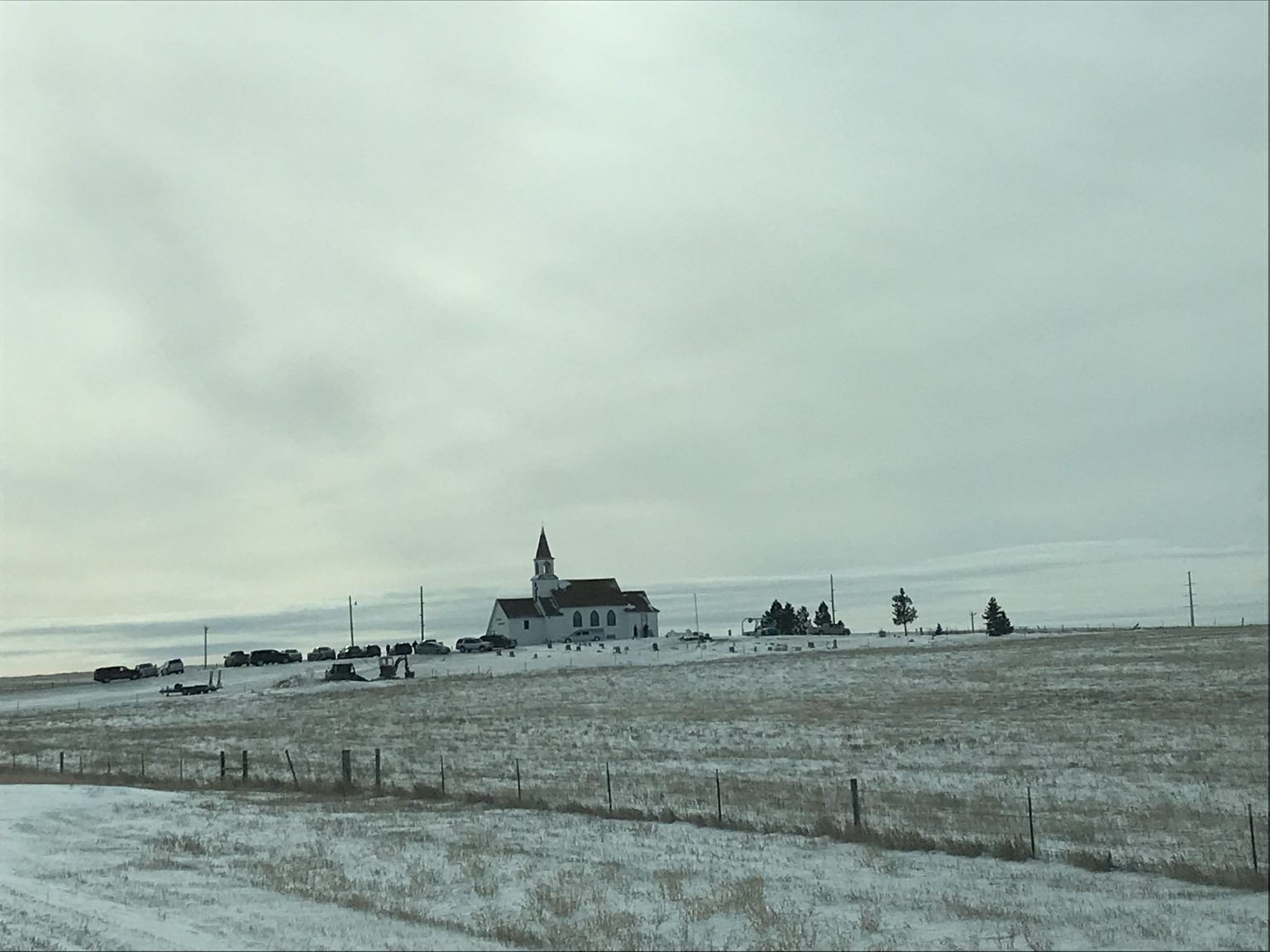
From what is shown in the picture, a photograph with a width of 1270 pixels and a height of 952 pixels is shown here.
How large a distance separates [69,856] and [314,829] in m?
5.34

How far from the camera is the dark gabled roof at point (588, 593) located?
157 meters

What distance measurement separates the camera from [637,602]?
162 meters

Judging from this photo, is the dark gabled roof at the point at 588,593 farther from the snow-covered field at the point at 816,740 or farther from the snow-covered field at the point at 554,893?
the snow-covered field at the point at 554,893

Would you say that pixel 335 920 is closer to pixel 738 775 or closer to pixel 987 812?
pixel 987 812

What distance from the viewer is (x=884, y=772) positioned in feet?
124

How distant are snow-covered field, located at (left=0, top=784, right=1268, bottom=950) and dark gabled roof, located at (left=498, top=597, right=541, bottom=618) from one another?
12161 centimetres

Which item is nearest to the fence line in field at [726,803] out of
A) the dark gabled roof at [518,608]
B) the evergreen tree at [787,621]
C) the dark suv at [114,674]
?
the dark suv at [114,674]

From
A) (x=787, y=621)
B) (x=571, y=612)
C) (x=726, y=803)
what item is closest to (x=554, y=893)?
(x=726, y=803)

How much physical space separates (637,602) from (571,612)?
1059 centimetres

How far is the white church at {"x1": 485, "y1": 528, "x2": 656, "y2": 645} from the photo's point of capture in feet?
502

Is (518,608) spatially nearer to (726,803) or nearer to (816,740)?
(816,740)

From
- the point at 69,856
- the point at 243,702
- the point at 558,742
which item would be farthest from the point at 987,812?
the point at 243,702

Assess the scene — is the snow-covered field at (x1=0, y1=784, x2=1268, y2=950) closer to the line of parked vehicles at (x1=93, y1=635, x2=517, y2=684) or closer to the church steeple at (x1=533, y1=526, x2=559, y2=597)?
the line of parked vehicles at (x1=93, y1=635, x2=517, y2=684)

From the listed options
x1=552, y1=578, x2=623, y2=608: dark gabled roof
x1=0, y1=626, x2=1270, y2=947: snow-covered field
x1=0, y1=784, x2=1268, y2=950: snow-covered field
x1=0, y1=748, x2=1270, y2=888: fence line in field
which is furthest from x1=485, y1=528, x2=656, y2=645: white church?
x1=0, y1=784, x2=1268, y2=950: snow-covered field
